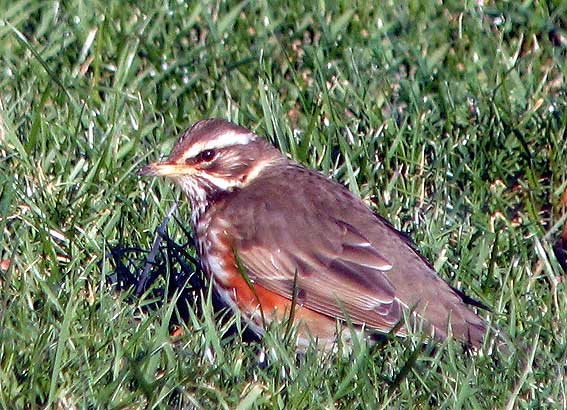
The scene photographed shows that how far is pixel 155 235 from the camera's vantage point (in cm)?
742

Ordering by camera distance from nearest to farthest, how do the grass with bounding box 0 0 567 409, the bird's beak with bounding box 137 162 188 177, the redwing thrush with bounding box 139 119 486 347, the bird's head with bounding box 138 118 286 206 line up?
1. the grass with bounding box 0 0 567 409
2. the redwing thrush with bounding box 139 119 486 347
3. the bird's beak with bounding box 137 162 188 177
4. the bird's head with bounding box 138 118 286 206

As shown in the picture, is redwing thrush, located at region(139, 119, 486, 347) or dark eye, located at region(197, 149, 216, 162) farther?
dark eye, located at region(197, 149, 216, 162)

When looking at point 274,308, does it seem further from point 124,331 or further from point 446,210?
point 446,210

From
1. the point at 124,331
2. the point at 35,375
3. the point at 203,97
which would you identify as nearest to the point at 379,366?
the point at 124,331

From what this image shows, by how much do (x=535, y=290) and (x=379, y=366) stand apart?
1321 mm

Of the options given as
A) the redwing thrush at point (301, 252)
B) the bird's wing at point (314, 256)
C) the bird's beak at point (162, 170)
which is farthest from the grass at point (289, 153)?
the bird's beak at point (162, 170)

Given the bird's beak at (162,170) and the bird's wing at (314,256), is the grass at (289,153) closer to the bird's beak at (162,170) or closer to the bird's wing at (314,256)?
the bird's wing at (314,256)

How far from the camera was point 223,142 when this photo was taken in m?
7.26

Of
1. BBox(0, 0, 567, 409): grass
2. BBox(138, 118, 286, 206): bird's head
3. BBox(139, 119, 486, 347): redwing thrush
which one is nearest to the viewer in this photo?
BBox(0, 0, 567, 409): grass

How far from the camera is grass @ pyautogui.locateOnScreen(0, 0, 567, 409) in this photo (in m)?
5.79

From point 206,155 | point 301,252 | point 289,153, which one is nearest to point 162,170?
point 206,155

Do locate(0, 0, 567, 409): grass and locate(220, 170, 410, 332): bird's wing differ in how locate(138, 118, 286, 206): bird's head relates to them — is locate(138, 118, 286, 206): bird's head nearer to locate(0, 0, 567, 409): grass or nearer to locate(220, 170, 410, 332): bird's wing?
locate(220, 170, 410, 332): bird's wing

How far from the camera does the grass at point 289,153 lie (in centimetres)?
579

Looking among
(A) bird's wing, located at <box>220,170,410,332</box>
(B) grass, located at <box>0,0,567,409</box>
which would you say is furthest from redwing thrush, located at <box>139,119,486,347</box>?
(B) grass, located at <box>0,0,567,409</box>
